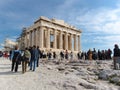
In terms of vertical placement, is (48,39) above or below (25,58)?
above

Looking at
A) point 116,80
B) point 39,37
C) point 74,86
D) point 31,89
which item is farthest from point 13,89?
point 39,37

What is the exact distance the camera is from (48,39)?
6009 centimetres

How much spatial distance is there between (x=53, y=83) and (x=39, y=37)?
48.7 meters

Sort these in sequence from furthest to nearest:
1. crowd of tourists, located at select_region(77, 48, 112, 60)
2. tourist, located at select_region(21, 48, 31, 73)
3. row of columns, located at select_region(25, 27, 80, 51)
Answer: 1. row of columns, located at select_region(25, 27, 80, 51)
2. crowd of tourists, located at select_region(77, 48, 112, 60)
3. tourist, located at select_region(21, 48, 31, 73)

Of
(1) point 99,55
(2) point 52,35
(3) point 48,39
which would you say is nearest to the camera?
(1) point 99,55

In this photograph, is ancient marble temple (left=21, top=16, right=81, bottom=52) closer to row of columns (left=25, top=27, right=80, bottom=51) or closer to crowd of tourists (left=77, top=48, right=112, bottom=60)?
row of columns (left=25, top=27, right=80, bottom=51)

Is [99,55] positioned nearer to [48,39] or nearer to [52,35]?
[48,39]

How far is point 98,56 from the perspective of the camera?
102ft

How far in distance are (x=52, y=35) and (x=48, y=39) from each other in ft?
16.9

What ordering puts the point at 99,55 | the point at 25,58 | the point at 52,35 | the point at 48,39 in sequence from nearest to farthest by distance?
the point at 25,58, the point at 99,55, the point at 48,39, the point at 52,35

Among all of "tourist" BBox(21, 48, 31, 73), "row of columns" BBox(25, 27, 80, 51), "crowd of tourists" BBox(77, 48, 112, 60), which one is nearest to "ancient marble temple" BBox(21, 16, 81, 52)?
"row of columns" BBox(25, 27, 80, 51)

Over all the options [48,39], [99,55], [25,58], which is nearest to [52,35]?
[48,39]

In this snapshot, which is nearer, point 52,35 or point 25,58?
point 25,58

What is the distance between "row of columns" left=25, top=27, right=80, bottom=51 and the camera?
5889 cm
